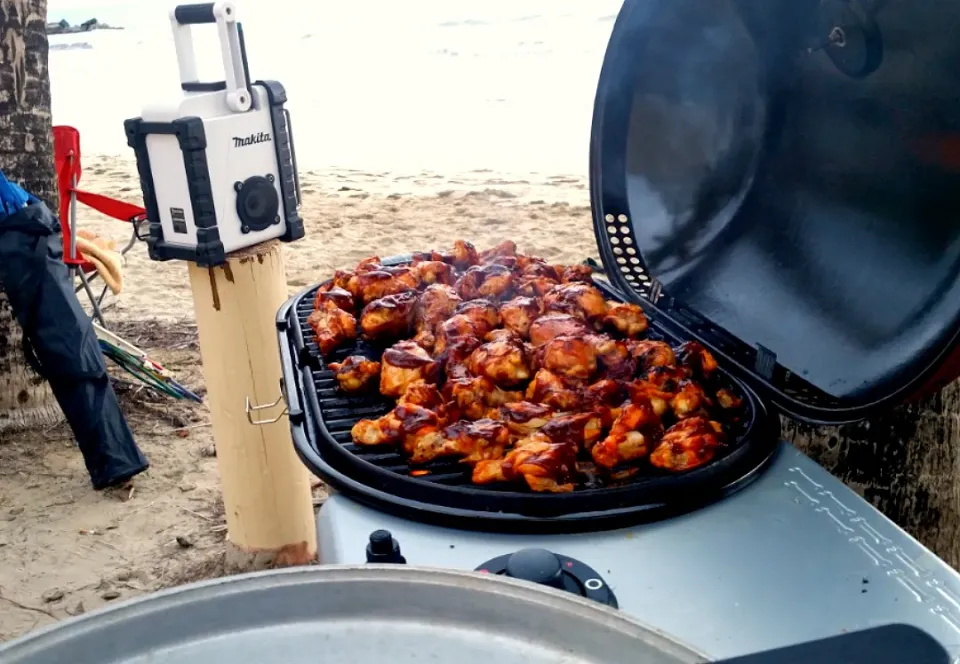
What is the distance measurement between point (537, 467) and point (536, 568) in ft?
1.27

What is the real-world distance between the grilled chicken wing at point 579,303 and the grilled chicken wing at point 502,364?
32 centimetres

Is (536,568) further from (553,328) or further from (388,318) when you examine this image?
(388,318)

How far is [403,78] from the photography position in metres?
20.0

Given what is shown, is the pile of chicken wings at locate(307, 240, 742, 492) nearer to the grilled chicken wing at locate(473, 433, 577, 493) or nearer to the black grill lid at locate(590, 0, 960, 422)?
the grilled chicken wing at locate(473, 433, 577, 493)

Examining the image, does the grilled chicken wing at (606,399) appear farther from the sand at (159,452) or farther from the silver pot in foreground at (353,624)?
the sand at (159,452)

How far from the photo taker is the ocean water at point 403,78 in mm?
12508

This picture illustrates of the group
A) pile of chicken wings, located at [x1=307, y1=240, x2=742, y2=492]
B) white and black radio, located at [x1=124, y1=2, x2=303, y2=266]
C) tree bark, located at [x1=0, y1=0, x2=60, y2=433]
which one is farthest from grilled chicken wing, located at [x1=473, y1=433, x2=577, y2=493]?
tree bark, located at [x1=0, y1=0, x2=60, y2=433]

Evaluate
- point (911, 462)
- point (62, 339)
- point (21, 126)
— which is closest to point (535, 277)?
point (911, 462)

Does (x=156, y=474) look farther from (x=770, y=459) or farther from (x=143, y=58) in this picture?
(x=143, y=58)

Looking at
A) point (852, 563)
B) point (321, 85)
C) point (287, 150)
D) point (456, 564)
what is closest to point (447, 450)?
point (456, 564)

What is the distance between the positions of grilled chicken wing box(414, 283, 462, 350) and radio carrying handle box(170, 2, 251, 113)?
3.08ft

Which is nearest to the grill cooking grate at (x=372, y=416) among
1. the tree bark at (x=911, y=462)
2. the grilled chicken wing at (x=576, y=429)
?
the grilled chicken wing at (x=576, y=429)

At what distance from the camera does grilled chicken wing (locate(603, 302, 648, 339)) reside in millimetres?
2449

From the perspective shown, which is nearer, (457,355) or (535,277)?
(457,355)
